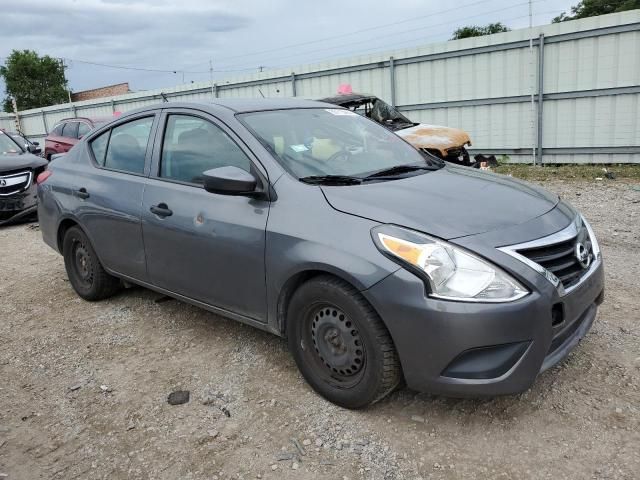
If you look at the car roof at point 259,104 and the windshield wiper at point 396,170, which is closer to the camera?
the windshield wiper at point 396,170

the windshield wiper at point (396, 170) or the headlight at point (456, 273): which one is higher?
the windshield wiper at point (396, 170)

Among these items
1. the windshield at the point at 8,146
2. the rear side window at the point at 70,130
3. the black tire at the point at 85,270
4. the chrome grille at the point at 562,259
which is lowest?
the black tire at the point at 85,270

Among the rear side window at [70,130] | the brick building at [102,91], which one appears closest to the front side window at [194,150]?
the rear side window at [70,130]

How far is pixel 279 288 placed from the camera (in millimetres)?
3059

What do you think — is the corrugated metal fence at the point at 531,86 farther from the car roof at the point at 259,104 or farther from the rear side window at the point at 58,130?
the car roof at the point at 259,104

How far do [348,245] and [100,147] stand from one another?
2.85 m

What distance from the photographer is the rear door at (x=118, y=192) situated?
4.04 meters

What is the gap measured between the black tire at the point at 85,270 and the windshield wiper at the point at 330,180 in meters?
2.34

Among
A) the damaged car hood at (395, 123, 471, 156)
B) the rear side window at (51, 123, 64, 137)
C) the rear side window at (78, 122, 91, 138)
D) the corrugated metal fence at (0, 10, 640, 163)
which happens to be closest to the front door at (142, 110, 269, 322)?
the damaged car hood at (395, 123, 471, 156)

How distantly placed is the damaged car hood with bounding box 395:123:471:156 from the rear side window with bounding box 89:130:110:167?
5.06m

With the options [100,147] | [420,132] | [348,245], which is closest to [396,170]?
[348,245]

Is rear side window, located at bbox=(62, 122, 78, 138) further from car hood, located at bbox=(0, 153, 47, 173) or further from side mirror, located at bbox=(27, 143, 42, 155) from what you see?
car hood, located at bbox=(0, 153, 47, 173)

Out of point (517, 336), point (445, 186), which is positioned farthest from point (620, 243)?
point (517, 336)

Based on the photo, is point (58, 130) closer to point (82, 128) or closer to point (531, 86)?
point (82, 128)
